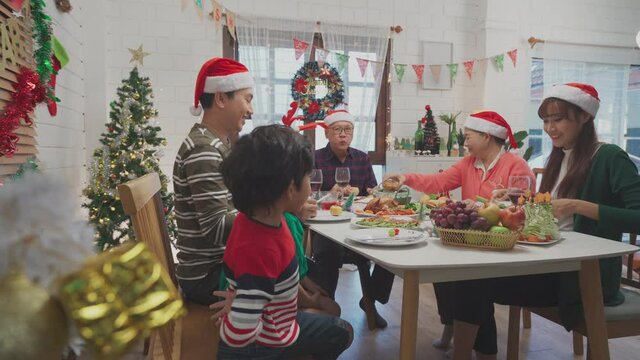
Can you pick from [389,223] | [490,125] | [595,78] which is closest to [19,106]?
[389,223]

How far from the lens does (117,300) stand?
230 millimetres

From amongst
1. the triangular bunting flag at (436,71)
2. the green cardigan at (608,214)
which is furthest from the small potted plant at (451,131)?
the green cardigan at (608,214)

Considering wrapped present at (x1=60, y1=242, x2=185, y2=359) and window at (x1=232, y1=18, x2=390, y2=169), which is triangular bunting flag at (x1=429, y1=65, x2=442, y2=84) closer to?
window at (x1=232, y1=18, x2=390, y2=169)

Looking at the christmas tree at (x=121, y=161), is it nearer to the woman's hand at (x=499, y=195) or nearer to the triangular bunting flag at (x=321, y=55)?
the triangular bunting flag at (x=321, y=55)

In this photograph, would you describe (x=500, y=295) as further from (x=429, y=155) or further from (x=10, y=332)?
(x=429, y=155)

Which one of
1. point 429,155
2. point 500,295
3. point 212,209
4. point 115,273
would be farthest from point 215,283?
point 429,155

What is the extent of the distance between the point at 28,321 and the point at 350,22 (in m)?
Result: 5.20

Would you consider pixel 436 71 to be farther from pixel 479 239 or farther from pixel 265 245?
pixel 265 245

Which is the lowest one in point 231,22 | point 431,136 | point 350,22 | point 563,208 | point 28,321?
point 563,208

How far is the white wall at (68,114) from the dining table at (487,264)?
6.88 feet

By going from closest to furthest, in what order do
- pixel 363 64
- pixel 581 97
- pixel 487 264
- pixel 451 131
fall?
1. pixel 487 264
2. pixel 581 97
3. pixel 363 64
4. pixel 451 131

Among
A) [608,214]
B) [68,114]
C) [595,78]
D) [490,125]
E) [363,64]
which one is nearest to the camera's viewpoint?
[608,214]

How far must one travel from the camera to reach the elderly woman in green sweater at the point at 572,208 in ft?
5.37

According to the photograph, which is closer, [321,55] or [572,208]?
[572,208]
